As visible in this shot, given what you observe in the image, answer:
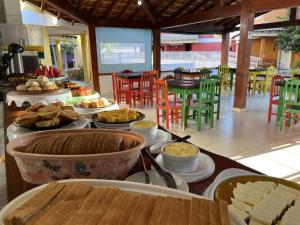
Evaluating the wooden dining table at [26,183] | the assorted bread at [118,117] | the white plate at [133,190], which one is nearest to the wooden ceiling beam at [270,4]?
the assorted bread at [118,117]

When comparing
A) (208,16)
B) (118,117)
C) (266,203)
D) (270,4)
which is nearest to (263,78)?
(208,16)

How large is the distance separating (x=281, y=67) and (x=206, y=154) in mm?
14110

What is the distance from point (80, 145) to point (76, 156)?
7 centimetres

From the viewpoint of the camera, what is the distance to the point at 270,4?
4422mm

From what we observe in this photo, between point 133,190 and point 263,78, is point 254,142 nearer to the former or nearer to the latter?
point 133,190

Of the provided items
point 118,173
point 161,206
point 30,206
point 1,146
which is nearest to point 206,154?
point 118,173

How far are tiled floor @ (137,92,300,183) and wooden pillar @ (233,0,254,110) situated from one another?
45 cm

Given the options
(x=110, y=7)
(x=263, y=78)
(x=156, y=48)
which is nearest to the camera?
(x=110, y=7)

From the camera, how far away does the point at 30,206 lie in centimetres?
39

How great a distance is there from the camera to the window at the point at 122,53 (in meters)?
7.50

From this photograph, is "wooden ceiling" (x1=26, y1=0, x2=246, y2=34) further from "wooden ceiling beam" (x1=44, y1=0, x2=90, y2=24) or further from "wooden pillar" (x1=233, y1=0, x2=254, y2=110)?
"wooden pillar" (x1=233, y1=0, x2=254, y2=110)

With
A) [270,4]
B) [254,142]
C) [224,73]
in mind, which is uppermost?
[270,4]

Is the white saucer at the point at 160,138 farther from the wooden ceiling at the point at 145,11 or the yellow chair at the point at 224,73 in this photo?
the yellow chair at the point at 224,73

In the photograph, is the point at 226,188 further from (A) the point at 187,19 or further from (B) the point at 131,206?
(A) the point at 187,19
